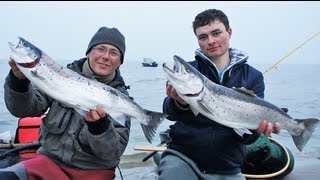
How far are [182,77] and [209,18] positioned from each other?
1325mm

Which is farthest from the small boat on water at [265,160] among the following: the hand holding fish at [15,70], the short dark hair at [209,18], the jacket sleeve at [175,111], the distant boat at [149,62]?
the distant boat at [149,62]

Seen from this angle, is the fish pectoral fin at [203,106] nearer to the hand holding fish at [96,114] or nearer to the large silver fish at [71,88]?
the large silver fish at [71,88]

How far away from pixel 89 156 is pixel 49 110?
751mm

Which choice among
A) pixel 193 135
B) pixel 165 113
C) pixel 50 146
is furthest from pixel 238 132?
pixel 50 146

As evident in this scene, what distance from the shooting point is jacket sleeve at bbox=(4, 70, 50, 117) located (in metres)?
4.41

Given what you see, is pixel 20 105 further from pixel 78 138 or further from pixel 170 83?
pixel 170 83

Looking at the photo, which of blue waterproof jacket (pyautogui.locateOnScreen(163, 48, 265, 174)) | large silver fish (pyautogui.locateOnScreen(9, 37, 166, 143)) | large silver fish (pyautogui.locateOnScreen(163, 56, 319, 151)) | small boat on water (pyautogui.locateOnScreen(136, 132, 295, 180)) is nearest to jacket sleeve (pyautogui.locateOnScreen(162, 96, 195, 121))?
blue waterproof jacket (pyautogui.locateOnScreen(163, 48, 265, 174))

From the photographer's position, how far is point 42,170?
4578mm

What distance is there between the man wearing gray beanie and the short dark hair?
990 millimetres

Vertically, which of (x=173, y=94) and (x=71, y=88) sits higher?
(x=71, y=88)

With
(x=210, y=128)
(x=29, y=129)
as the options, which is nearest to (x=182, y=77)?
(x=210, y=128)

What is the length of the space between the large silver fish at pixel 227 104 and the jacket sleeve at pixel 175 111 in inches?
16.7

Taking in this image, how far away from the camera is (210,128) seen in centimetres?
484

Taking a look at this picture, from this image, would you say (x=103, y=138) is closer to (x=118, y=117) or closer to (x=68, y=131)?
(x=118, y=117)
